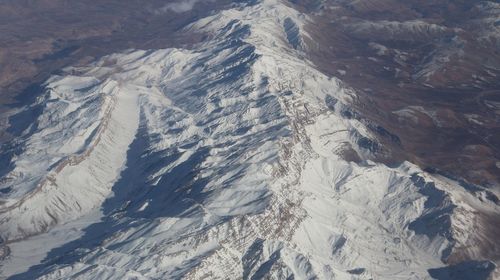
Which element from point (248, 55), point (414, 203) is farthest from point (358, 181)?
point (248, 55)

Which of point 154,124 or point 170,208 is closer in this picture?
point 170,208

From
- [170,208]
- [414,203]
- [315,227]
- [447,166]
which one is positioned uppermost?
[170,208]

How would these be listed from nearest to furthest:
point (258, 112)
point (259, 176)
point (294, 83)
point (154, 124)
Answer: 1. point (259, 176)
2. point (258, 112)
3. point (154, 124)
4. point (294, 83)

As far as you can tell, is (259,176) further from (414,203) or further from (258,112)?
(258,112)

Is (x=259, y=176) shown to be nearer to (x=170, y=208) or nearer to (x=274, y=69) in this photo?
(x=170, y=208)

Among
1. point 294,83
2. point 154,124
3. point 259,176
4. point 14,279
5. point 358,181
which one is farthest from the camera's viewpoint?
point 294,83

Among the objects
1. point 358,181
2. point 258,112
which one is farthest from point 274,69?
point 358,181

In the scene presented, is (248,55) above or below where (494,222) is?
above
